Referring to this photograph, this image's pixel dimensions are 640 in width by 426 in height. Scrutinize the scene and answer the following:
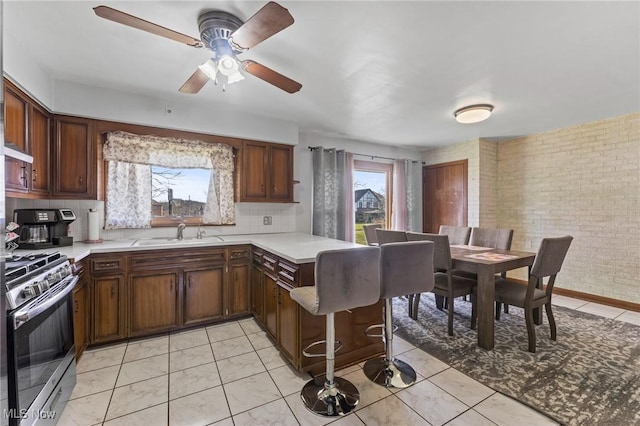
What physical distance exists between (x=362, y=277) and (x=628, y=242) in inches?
156

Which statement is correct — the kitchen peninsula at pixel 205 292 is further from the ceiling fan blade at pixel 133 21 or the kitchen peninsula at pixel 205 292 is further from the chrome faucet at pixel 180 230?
the ceiling fan blade at pixel 133 21

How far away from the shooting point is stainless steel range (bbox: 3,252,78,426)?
1340 millimetres

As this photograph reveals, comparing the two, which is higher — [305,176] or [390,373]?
[305,176]

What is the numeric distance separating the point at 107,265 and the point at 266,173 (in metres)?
1.93

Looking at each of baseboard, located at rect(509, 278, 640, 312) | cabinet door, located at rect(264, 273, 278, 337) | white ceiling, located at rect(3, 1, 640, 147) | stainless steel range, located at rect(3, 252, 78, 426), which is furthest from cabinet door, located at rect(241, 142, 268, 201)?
baseboard, located at rect(509, 278, 640, 312)

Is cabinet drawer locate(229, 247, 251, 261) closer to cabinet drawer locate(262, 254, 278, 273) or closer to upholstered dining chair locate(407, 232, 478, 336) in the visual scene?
cabinet drawer locate(262, 254, 278, 273)

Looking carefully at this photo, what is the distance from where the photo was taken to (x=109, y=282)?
8.40 feet

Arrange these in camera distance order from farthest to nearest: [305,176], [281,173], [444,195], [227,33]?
[444,195] < [305,176] < [281,173] < [227,33]

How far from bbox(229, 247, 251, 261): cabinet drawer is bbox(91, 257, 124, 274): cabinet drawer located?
977mm

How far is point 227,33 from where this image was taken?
1.81 meters

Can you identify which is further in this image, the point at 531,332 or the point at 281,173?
the point at 281,173

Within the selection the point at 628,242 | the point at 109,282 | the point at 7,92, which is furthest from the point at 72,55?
the point at 628,242

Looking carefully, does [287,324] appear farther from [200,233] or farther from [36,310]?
[200,233]

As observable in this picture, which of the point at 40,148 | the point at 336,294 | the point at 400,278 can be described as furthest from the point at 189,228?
the point at 400,278
